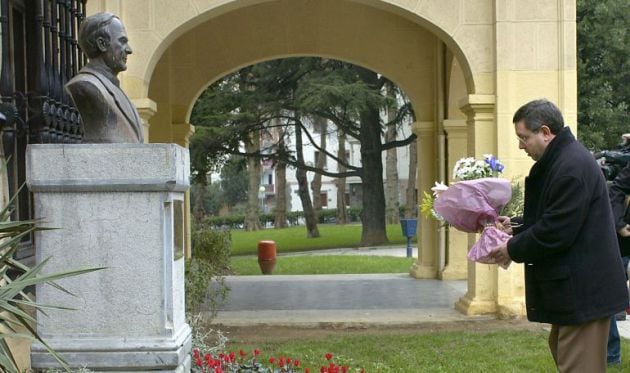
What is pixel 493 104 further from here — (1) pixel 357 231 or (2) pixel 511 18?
(1) pixel 357 231

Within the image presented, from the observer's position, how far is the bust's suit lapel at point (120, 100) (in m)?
4.78

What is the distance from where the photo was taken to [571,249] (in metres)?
4.24

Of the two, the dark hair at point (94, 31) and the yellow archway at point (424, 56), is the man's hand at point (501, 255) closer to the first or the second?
the dark hair at point (94, 31)

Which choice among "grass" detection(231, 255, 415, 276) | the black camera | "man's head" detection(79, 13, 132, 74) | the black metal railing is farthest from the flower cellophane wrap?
"grass" detection(231, 255, 415, 276)

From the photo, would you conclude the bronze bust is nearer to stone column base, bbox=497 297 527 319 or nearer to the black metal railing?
the black metal railing

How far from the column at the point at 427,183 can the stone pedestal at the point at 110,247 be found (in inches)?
405

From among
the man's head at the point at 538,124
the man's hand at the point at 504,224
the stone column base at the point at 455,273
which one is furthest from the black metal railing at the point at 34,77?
the stone column base at the point at 455,273

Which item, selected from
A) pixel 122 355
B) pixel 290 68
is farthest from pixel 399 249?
pixel 122 355

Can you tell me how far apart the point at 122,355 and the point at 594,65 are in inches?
896

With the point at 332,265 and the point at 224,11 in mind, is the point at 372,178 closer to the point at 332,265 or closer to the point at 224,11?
the point at 332,265

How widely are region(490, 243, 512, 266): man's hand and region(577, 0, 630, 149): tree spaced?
64.9 ft

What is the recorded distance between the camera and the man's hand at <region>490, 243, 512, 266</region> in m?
4.54

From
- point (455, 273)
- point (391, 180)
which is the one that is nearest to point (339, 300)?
point (455, 273)

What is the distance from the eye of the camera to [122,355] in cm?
455
